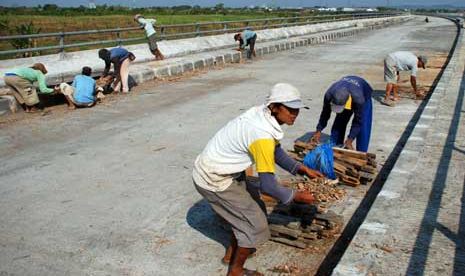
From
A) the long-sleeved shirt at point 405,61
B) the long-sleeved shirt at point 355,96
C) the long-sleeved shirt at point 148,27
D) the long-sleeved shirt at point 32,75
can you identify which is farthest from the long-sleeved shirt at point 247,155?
the long-sleeved shirt at point 148,27

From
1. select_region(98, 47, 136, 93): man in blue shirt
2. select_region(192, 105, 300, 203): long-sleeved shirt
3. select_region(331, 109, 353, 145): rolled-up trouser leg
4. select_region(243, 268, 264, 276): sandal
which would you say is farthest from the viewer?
select_region(98, 47, 136, 93): man in blue shirt

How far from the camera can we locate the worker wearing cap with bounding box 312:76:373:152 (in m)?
5.64

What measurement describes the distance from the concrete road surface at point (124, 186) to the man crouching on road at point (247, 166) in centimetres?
54

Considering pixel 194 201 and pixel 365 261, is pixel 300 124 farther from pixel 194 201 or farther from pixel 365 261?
pixel 365 261

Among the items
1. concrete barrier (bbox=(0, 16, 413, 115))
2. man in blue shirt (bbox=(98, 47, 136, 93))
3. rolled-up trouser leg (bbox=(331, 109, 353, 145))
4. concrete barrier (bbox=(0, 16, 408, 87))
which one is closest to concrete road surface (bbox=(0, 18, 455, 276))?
man in blue shirt (bbox=(98, 47, 136, 93))

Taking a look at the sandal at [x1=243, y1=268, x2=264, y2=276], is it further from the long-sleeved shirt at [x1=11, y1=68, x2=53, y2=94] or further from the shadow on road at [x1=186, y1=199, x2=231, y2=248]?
the long-sleeved shirt at [x1=11, y1=68, x2=53, y2=94]

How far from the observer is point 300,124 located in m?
8.48

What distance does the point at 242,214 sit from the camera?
338 centimetres

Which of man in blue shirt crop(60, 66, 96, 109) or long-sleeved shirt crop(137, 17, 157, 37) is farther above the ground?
long-sleeved shirt crop(137, 17, 157, 37)

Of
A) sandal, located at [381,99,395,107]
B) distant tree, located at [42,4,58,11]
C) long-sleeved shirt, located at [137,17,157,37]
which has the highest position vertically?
distant tree, located at [42,4,58,11]

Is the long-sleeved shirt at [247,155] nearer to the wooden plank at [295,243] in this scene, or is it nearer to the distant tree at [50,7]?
the wooden plank at [295,243]

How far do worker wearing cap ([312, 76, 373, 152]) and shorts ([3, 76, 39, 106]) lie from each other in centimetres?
641

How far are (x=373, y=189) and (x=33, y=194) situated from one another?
13.3 feet

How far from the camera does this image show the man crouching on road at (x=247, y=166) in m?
3.12
